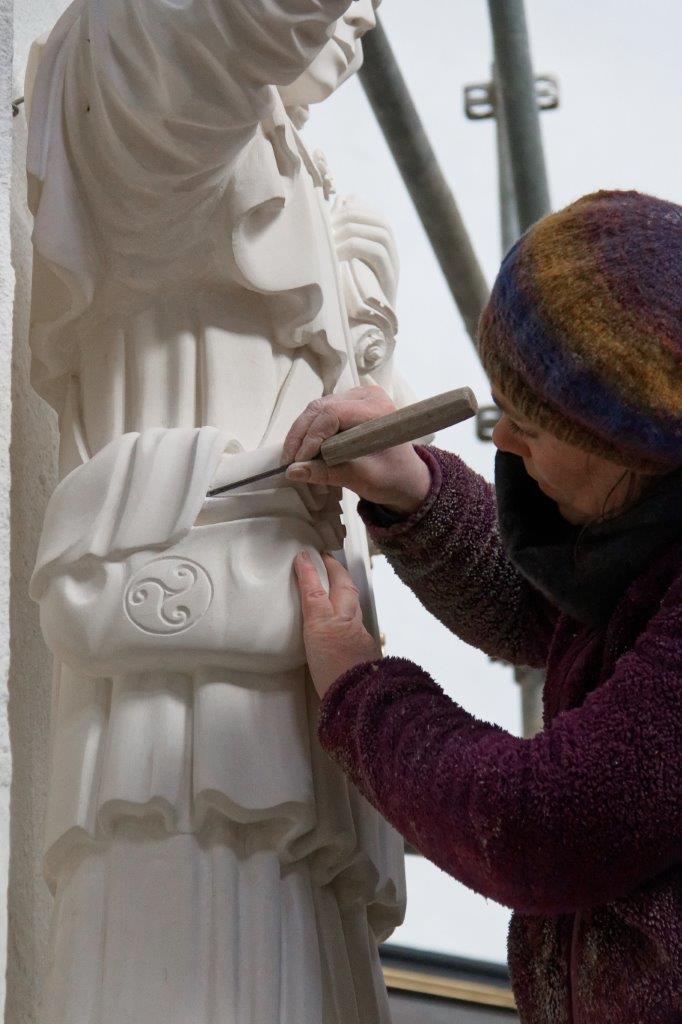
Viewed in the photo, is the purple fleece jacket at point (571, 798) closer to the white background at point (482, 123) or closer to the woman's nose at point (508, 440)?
the woman's nose at point (508, 440)

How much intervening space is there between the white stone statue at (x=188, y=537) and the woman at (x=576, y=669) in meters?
0.08

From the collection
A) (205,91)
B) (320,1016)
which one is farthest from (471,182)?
(320,1016)

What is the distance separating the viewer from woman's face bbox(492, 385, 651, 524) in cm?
125

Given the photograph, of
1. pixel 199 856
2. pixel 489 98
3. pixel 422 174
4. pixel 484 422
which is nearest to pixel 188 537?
pixel 199 856

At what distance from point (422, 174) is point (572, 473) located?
224 cm

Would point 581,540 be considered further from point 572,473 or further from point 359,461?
point 359,461

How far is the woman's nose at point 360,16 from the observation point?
64.7 inches

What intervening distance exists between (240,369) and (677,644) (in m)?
0.55

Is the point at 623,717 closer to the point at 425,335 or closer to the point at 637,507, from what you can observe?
the point at 637,507

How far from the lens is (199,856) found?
50.7 inches

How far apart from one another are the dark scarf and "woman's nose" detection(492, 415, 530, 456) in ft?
0.16

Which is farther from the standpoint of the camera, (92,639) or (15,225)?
(15,225)

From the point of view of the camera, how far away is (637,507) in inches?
48.4

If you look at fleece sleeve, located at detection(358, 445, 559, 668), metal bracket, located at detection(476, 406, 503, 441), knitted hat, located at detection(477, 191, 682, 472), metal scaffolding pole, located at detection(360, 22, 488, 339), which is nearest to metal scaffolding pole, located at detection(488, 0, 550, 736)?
metal scaffolding pole, located at detection(360, 22, 488, 339)
